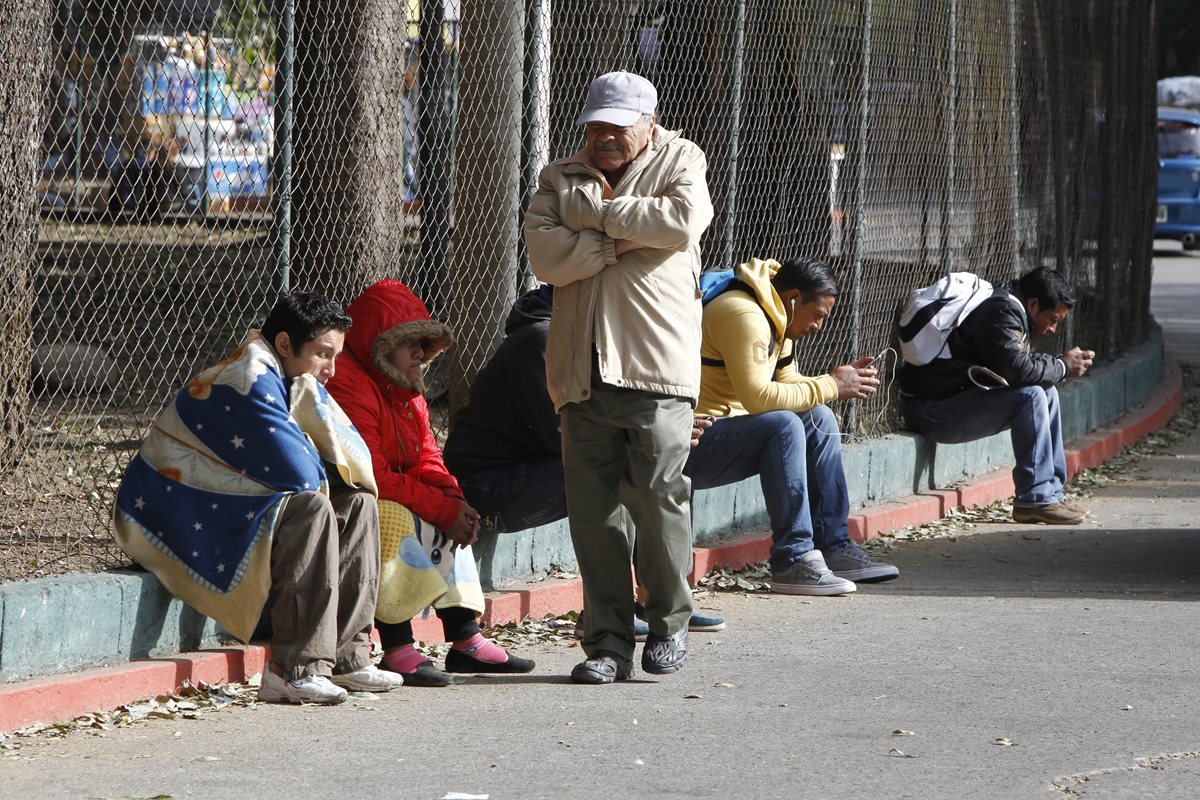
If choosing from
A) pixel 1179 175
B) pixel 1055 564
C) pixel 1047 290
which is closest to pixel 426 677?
pixel 1055 564

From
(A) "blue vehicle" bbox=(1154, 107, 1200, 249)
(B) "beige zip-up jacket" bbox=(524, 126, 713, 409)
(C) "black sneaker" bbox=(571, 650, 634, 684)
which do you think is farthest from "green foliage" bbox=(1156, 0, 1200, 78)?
(C) "black sneaker" bbox=(571, 650, 634, 684)

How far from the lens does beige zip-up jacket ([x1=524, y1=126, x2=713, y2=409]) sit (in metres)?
5.10

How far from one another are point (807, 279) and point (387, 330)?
1.87 metres

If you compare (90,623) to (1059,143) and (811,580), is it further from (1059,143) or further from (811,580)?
(1059,143)

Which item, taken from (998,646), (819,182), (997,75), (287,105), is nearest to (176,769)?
(287,105)

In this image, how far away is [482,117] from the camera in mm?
6797

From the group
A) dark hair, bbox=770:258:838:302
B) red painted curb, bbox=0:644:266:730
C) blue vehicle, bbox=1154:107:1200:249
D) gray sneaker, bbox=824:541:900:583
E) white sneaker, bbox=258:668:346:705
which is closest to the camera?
red painted curb, bbox=0:644:266:730

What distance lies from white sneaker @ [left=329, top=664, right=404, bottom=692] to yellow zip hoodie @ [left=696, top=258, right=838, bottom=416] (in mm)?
1950

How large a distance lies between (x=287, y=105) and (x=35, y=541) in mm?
1730

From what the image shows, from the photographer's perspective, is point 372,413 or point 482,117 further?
point 482,117

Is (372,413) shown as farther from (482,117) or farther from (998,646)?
(998,646)

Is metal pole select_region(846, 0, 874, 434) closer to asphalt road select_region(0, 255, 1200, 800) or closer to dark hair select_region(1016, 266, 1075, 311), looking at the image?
dark hair select_region(1016, 266, 1075, 311)

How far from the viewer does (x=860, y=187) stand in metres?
8.85

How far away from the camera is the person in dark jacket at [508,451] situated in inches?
230
